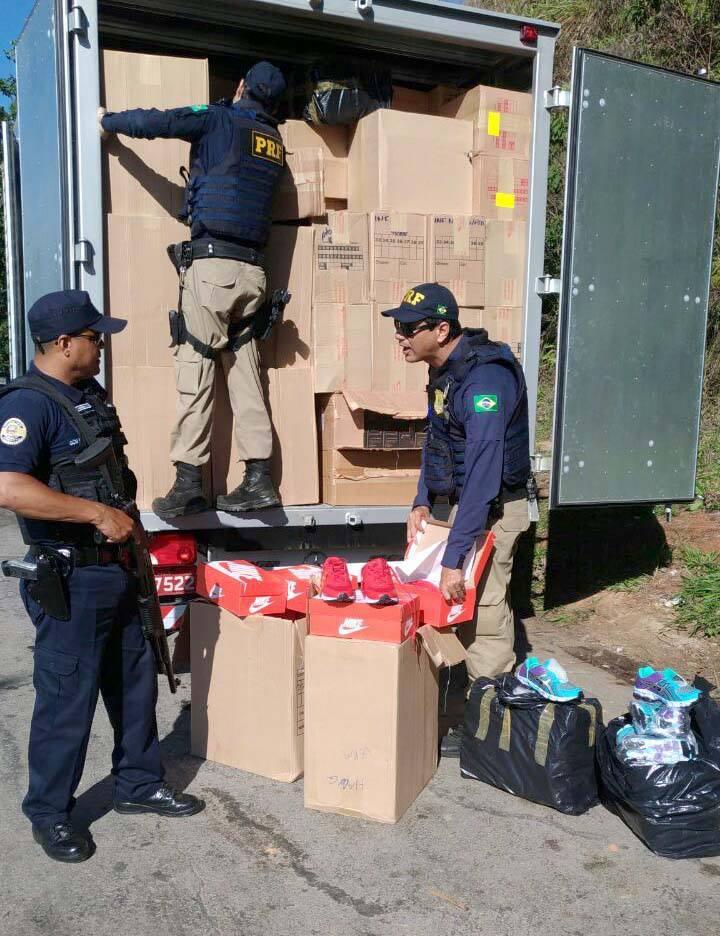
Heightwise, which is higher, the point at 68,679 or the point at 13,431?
the point at 13,431

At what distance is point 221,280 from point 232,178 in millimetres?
440

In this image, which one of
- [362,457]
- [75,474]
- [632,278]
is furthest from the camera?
[362,457]

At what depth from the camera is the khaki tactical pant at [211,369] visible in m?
3.72

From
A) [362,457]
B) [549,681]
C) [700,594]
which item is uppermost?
[362,457]

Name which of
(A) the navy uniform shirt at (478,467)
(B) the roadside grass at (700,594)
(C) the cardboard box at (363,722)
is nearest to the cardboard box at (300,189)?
(A) the navy uniform shirt at (478,467)

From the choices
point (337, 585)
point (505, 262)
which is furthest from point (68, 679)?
point (505, 262)

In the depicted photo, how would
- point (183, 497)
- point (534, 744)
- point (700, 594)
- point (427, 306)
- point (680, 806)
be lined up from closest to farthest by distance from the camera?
1. point (680, 806)
2. point (534, 744)
3. point (427, 306)
4. point (183, 497)
5. point (700, 594)

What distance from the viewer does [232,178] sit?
3727 millimetres

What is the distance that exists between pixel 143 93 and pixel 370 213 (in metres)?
1.14

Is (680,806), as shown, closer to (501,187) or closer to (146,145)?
(501,187)

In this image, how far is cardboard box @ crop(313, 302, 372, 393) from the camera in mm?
4156

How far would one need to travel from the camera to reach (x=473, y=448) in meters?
3.24

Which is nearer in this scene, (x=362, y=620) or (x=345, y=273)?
(x=362, y=620)

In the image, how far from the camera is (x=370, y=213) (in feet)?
13.5
